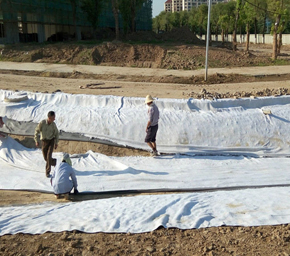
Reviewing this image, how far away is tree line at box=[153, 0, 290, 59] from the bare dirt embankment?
4.06 meters

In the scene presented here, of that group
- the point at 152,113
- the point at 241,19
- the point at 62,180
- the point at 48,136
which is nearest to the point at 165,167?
the point at 152,113

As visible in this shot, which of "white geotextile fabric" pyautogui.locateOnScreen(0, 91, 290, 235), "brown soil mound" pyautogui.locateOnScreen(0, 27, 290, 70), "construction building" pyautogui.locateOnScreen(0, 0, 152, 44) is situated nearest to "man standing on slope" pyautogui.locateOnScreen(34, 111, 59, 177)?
"white geotextile fabric" pyautogui.locateOnScreen(0, 91, 290, 235)

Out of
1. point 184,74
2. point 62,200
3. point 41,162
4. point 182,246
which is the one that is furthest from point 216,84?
point 182,246

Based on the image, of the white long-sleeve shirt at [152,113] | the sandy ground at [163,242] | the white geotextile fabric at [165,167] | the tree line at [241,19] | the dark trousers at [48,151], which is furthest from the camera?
the tree line at [241,19]

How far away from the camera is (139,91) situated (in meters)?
14.1

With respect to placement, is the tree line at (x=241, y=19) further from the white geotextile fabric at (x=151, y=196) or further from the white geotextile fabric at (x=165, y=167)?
the white geotextile fabric at (x=151, y=196)

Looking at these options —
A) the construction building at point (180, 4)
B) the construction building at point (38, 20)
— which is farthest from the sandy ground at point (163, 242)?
the construction building at point (180, 4)

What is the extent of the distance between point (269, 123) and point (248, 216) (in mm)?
5324

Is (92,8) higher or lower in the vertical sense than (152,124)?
higher

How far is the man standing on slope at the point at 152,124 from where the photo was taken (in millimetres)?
8062

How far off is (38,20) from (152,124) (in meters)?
26.0

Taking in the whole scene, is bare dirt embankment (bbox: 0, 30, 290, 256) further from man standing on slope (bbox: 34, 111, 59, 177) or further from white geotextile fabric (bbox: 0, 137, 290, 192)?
man standing on slope (bbox: 34, 111, 59, 177)

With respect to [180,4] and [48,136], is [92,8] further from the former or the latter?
[180,4]

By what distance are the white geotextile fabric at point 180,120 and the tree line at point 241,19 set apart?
15416mm
